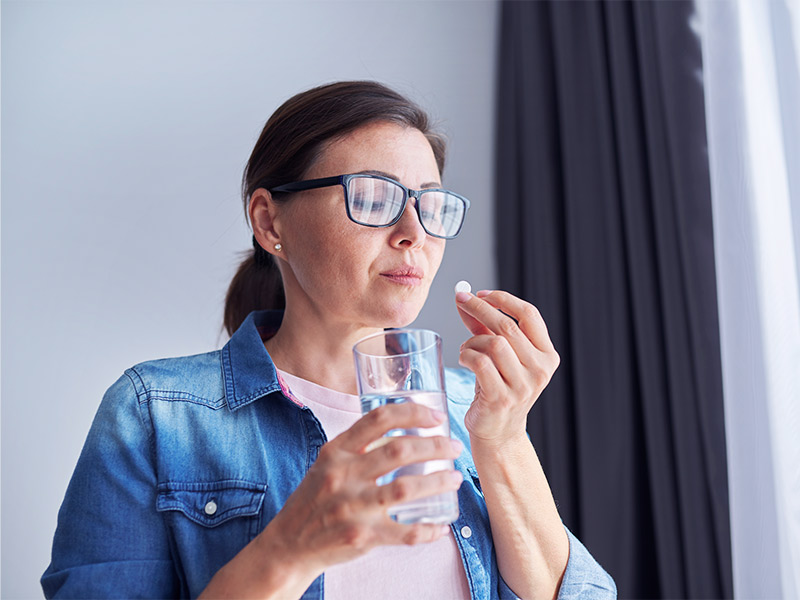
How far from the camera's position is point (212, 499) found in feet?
3.50

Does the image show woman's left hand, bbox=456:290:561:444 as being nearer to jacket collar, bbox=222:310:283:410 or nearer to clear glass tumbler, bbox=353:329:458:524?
clear glass tumbler, bbox=353:329:458:524

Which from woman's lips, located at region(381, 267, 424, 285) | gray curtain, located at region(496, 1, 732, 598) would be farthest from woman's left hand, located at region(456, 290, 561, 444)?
gray curtain, located at region(496, 1, 732, 598)

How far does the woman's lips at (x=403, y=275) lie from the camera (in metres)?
1.17

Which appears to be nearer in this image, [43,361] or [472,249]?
[43,361]

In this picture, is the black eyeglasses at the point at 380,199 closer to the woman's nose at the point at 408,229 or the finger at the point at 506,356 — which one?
the woman's nose at the point at 408,229

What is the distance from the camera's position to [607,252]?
1.88m

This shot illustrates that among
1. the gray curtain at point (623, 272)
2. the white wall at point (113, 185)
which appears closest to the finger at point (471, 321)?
the gray curtain at point (623, 272)

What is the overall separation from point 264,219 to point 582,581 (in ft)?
2.80

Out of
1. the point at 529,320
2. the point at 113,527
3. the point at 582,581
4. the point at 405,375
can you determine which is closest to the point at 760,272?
the point at 529,320

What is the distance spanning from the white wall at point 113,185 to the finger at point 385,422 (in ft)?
3.65

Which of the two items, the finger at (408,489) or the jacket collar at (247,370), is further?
the jacket collar at (247,370)

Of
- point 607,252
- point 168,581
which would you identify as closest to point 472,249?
point 607,252

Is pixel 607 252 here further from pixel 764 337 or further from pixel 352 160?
pixel 352 160

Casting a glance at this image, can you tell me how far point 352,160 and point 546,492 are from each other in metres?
0.66
